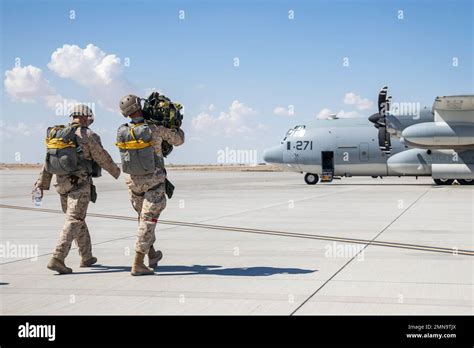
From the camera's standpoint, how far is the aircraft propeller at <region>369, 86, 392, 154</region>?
32000 millimetres

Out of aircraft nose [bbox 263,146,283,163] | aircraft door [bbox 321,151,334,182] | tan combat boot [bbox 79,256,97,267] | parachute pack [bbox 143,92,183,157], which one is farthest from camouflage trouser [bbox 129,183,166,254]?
aircraft nose [bbox 263,146,283,163]

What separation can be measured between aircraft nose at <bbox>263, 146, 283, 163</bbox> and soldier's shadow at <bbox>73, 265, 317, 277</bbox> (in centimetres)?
2837

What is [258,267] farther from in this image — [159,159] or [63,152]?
[63,152]

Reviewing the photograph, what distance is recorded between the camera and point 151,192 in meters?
7.95

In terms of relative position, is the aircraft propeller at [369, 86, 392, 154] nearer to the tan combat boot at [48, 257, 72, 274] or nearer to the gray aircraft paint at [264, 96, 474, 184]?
the gray aircraft paint at [264, 96, 474, 184]

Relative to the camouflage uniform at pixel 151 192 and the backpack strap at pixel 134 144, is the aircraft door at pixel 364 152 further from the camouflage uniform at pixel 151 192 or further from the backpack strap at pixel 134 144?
the backpack strap at pixel 134 144

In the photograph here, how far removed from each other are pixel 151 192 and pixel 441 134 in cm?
2467

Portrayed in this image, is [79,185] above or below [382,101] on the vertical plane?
below

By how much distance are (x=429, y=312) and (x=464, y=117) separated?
2663 cm

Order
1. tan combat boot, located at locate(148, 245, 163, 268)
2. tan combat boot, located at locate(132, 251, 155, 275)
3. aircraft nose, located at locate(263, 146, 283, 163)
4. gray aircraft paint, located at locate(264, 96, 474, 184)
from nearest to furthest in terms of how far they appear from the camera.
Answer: tan combat boot, located at locate(132, 251, 155, 275), tan combat boot, located at locate(148, 245, 163, 268), gray aircraft paint, located at locate(264, 96, 474, 184), aircraft nose, located at locate(263, 146, 283, 163)

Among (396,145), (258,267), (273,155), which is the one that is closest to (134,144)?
(258,267)

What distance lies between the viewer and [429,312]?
5613 millimetres
